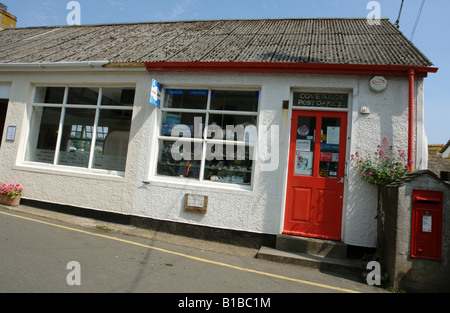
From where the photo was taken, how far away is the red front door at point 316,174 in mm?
5520

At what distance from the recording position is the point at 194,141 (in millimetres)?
6422

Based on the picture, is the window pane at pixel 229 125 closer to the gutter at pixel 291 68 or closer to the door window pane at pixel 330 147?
the gutter at pixel 291 68

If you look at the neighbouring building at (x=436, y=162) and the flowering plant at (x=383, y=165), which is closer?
the flowering plant at (x=383, y=165)

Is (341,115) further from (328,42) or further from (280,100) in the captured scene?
(328,42)

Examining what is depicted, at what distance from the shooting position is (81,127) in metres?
7.42

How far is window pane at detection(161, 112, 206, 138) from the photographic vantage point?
21.1ft

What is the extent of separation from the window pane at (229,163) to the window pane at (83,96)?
3.35m

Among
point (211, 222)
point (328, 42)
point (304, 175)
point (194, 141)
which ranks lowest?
point (211, 222)

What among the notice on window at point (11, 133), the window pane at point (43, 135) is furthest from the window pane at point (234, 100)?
the notice on window at point (11, 133)

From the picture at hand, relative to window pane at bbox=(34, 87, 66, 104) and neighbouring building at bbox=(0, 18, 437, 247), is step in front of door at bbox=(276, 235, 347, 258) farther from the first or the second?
window pane at bbox=(34, 87, 66, 104)

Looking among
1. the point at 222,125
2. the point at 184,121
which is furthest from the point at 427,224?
the point at 184,121

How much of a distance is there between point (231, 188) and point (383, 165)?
2.86m

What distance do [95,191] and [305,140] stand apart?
Result: 4.85m
